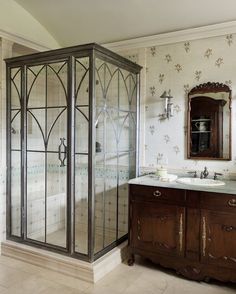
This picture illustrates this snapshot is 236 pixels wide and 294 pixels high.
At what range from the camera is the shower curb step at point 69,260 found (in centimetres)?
249

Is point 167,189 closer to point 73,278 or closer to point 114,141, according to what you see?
point 114,141

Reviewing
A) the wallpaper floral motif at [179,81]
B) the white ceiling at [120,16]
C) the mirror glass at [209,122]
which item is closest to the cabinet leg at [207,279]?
the wallpaper floral motif at [179,81]

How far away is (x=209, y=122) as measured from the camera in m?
2.90

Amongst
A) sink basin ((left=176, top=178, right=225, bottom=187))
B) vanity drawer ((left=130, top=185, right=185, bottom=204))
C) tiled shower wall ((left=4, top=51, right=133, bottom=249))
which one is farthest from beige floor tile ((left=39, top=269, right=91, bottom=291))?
sink basin ((left=176, top=178, right=225, bottom=187))

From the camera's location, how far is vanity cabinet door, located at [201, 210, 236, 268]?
2.29 metres

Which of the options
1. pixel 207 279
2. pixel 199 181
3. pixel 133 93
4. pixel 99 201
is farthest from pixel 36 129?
pixel 207 279

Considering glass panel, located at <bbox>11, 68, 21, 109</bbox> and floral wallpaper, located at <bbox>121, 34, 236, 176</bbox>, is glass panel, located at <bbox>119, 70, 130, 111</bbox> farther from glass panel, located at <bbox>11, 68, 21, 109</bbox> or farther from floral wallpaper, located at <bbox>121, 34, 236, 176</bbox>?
glass panel, located at <bbox>11, 68, 21, 109</bbox>

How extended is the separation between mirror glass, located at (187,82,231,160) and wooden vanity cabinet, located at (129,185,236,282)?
2.17ft

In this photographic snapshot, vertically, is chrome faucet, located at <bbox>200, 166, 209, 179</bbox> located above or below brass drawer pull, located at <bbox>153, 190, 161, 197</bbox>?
above

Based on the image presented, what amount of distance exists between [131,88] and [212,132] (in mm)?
999

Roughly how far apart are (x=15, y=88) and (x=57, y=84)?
0.53 m

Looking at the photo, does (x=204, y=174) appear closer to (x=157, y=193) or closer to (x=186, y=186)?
(x=186, y=186)

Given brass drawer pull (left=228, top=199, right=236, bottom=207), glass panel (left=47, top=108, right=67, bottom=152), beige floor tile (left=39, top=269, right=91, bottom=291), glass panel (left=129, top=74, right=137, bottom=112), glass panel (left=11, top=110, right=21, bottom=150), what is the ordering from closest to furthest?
brass drawer pull (left=228, top=199, right=236, bottom=207)
beige floor tile (left=39, top=269, right=91, bottom=291)
glass panel (left=47, top=108, right=67, bottom=152)
glass panel (left=11, top=110, right=21, bottom=150)
glass panel (left=129, top=74, right=137, bottom=112)

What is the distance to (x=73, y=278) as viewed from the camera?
2518 mm
